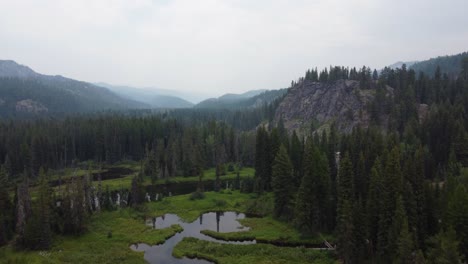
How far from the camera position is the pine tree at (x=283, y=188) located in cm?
7769

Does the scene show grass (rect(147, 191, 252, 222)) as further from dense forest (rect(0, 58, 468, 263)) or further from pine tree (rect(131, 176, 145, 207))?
dense forest (rect(0, 58, 468, 263))

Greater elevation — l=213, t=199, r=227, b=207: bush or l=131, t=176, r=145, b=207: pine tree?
l=131, t=176, r=145, b=207: pine tree

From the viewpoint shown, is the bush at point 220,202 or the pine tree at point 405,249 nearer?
the pine tree at point 405,249

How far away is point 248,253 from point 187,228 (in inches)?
761

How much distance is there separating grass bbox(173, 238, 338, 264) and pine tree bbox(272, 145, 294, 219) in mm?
16858

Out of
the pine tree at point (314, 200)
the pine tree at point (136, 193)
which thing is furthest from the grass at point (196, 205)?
the pine tree at point (314, 200)

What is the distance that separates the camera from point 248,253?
60062mm

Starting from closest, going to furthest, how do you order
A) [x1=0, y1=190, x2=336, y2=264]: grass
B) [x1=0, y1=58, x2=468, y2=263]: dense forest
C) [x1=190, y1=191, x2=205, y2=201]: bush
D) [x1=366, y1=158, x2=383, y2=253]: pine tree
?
[x1=0, y1=58, x2=468, y2=263]: dense forest
[x1=366, y1=158, x2=383, y2=253]: pine tree
[x1=0, y1=190, x2=336, y2=264]: grass
[x1=190, y1=191, x2=205, y2=201]: bush

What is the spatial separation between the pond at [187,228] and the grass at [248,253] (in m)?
1.85

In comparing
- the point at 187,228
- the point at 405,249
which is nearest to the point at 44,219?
the point at 187,228

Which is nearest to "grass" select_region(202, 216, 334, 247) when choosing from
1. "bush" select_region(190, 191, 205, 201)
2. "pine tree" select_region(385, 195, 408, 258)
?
"pine tree" select_region(385, 195, 408, 258)

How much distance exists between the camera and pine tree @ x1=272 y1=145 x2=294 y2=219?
77.7 m

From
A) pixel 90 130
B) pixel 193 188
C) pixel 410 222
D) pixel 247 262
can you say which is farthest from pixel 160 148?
pixel 410 222

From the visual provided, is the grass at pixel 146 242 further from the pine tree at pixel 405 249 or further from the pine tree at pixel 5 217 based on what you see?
the pine tree at pixel 405 249
